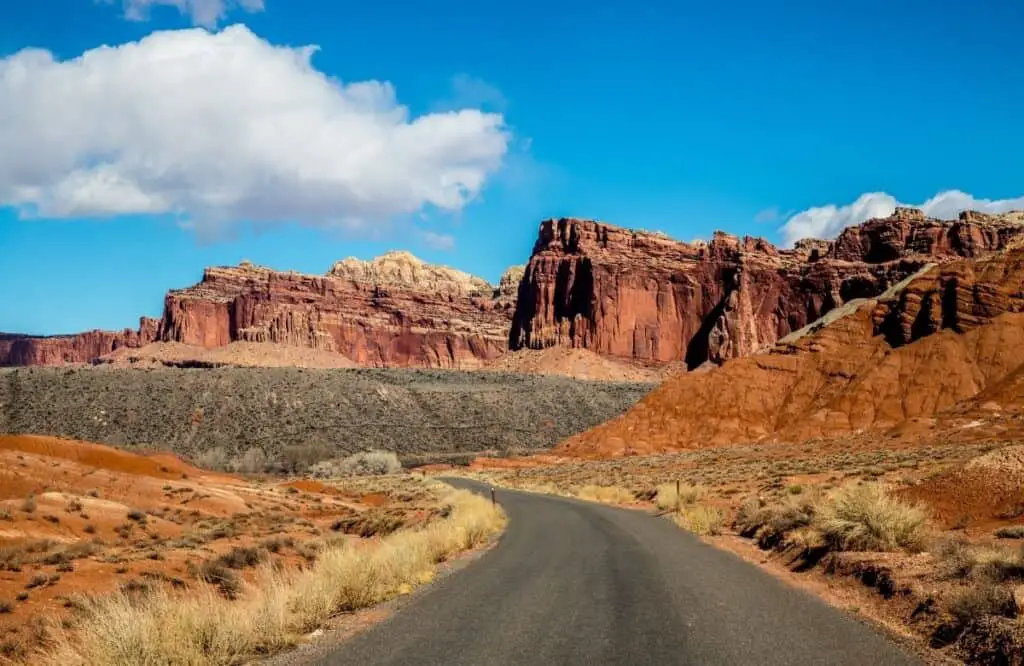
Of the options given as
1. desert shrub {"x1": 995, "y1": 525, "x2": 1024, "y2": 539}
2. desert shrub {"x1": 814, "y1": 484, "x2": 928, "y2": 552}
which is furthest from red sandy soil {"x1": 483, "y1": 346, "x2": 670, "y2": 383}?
desert shrub {"x1": 995, "y1": 525, "x2": 1024, "y2": 539}

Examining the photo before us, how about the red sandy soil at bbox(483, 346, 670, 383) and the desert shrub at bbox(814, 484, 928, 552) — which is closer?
the desert shrub at bbox(814, 484, 928, 552)

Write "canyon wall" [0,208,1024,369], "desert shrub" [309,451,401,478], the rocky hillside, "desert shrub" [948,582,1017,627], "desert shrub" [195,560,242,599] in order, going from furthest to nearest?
"canyon wall" [0,208,1024,369] → "desert shrub" [309,451,401,478] → the rocky hillside → "desert shrub" [195,560,242,599] → "desert shrub" [948,582,1017,627]

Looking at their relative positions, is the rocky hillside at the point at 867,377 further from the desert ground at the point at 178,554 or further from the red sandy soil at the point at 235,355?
the red sandy soil at the point at 235,355

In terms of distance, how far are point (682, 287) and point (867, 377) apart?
10254 cm

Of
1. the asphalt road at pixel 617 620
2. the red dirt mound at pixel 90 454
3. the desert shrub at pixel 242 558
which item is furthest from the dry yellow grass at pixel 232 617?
the red dirt mound at pixel 90 454

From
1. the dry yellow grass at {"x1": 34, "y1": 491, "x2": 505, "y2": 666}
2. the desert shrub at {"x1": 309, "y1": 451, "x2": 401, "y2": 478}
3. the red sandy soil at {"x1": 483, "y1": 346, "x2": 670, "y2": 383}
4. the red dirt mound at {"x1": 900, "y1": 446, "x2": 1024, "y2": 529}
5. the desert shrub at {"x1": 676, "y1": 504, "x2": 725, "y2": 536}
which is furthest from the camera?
the red sandy soil at {"x1": 483, "y1": 346, "x2": 670, "y2": 383}

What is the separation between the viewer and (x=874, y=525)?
1362 cm

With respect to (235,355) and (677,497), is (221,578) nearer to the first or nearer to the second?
(677,497)

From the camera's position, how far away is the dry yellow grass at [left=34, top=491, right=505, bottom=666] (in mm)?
7641

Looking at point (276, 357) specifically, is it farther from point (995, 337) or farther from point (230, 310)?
point (995, 337)

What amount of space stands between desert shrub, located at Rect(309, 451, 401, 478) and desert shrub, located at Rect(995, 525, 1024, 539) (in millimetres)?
59044

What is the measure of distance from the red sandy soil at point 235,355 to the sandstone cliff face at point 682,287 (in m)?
44.5

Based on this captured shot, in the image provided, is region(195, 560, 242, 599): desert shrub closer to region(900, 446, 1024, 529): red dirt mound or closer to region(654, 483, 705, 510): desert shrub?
region(900, 446, 1024, 529): red dirt mound

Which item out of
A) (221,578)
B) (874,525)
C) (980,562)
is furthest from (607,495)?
(980,562)
